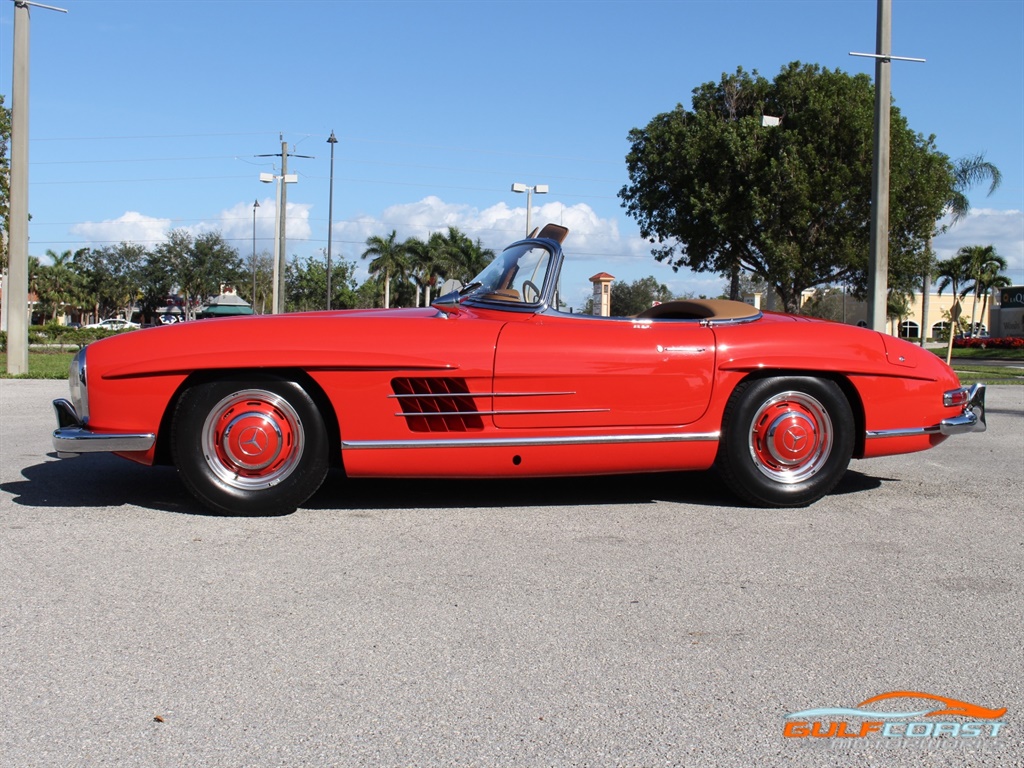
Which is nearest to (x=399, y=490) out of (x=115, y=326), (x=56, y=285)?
(x=115, y=326)

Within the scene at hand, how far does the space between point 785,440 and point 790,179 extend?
22.0m

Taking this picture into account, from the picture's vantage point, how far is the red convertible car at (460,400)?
428 centimetres

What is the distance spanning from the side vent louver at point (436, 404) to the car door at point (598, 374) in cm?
14

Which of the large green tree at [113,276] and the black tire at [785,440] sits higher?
the large green tree at [113,276]

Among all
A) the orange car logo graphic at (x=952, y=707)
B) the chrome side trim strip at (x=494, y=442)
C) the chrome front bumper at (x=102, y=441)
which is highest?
the chrome side trim strip at (x=494, y=442)

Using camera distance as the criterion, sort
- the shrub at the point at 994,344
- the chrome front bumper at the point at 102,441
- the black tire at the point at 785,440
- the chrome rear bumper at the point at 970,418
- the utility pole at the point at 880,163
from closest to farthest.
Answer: the chrome front bumper at the point at 102,441, the black tire at the point at 785,440, the chrome rear bumper at the point at 970,418, the utility pole at the point at 880,163, the shrub at the point at 994,344

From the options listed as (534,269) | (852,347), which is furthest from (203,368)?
(852,347)

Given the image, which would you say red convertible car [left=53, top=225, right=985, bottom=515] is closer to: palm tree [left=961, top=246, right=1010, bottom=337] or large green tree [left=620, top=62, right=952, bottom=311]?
large green tree [left=620, top=62, right=952, bottom=311]

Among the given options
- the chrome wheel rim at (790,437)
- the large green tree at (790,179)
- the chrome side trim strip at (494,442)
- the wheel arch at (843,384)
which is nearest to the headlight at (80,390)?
the chrome side trim strip at (494,442)

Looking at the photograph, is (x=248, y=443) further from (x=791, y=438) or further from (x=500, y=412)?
(x=791, y=438)

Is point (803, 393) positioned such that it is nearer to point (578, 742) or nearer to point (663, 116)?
point (578, 742)

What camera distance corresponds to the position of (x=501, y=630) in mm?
2883

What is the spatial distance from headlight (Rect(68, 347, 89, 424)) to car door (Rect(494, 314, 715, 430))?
6.11 ft

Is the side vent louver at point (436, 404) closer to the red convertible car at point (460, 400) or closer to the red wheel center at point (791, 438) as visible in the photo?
the red convertible car at point (460, 400)
